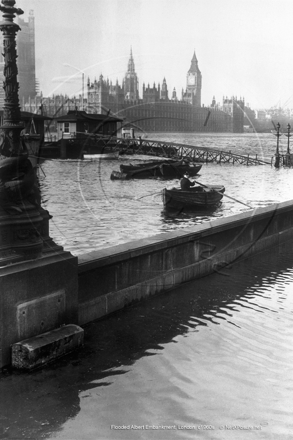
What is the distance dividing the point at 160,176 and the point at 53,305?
34.8 m

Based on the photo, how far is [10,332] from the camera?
5.90 metres

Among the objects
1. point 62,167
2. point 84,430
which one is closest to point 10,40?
point 84,430

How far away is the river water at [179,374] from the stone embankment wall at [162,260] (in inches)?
8.4

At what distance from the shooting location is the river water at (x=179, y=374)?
489 centimetres

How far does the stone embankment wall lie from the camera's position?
24.7 feet

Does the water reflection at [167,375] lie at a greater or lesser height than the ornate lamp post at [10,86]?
lesser

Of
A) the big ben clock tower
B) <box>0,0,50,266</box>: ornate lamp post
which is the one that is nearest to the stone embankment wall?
<box>0,0,50,266</box>: ornate lamp post

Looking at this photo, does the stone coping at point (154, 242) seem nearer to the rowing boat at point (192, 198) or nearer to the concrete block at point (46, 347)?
the concrete block at point (46, 347)

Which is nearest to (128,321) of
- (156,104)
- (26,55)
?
(26,55)

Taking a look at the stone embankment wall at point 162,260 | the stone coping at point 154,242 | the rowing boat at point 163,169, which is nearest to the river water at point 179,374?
the stone embankment wall at point 162,260

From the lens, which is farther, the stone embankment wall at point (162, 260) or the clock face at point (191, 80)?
the clock face at point (191, 80)

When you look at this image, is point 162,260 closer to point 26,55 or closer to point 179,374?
point 179,374

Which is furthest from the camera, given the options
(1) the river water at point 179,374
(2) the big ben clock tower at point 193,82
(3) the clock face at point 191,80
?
(3) the clock face at point 191,80

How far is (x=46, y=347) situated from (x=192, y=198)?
18.0m
